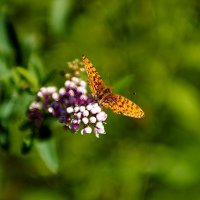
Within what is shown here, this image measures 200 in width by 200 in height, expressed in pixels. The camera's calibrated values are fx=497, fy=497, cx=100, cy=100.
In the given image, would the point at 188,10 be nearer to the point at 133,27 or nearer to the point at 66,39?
the point at 133,27

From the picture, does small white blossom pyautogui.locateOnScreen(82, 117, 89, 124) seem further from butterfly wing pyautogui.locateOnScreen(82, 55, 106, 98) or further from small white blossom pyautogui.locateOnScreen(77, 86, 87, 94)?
small white blossom pyautogui.locateOnScreen(77, 86, 87, 94)

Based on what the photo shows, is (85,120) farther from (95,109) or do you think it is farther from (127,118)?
(127,118)

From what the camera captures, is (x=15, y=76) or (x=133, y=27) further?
(x=133, y=27)

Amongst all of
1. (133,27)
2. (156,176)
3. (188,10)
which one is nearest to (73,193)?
(156,176)

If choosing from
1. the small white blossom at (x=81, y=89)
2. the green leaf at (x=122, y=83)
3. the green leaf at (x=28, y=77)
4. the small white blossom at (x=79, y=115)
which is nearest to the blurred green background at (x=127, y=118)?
the green leaf at (x=28, y=77)

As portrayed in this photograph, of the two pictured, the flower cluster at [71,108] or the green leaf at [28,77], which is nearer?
the flower cluster at [71,108]

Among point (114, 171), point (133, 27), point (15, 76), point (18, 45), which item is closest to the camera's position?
point (15, 76)

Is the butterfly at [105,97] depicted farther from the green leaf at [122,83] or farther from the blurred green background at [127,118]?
the blurred green background at [127,118]

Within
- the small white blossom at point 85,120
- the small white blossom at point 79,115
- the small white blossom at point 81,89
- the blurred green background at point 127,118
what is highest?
the blurred green background at point 127,118
